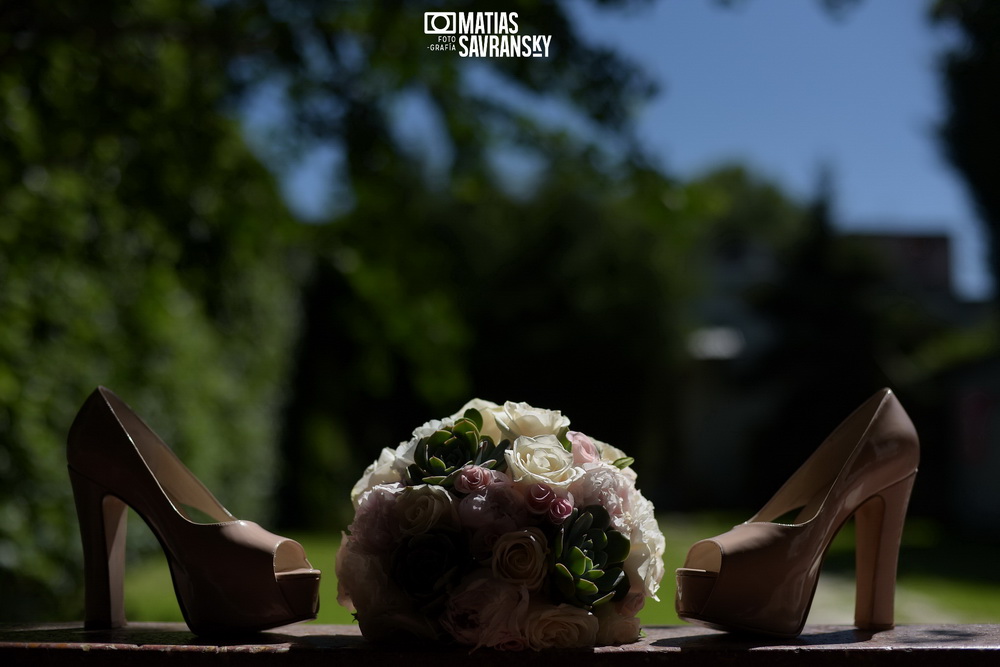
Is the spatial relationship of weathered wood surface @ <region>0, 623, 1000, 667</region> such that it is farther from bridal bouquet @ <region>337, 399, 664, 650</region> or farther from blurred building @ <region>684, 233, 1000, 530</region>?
blurred building @ <region>684, 233, 1000, 530</region>

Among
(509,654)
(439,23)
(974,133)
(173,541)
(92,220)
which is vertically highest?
(974,133)

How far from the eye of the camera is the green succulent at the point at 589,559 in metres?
1.43

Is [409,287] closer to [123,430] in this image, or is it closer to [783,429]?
[123,430]

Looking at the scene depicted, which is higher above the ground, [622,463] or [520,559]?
[622,463]

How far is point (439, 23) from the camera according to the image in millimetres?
3625

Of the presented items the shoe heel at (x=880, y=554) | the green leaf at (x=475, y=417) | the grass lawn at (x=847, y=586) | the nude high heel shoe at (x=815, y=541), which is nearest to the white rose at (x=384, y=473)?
the green leaf at (x=475, y=417)

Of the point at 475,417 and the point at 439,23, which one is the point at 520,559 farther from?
the point at 439,23

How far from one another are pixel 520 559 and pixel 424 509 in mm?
172

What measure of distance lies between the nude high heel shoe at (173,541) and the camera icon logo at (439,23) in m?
2.26

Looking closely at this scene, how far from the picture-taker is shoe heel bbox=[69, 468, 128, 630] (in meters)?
1.80

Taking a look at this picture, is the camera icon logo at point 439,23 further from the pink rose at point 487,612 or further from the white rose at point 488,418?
the pink rose at point 487,612

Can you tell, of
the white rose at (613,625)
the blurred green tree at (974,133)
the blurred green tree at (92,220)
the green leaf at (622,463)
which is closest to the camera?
the white rose at (613,625)

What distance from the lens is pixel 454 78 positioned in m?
4.34

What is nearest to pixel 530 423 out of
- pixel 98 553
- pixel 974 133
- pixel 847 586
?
pixel 98 553
